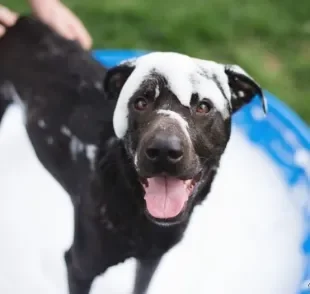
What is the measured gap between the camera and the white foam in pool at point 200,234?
7.00ft

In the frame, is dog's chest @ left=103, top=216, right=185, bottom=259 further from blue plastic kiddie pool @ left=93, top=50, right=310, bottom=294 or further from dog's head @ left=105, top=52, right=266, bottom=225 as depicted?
blue plastic kiddie pool @ left=93, top=50, right=310, bottom=294

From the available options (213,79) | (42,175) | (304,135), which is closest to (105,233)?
(213,79)

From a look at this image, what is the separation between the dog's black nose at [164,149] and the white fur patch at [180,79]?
171 millimetres

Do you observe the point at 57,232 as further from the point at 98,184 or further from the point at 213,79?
the point at 213,79

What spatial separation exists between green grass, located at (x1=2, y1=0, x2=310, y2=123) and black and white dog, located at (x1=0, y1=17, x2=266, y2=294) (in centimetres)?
110

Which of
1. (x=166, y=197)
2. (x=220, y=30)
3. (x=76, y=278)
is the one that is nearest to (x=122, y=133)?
(x=166, y=197)

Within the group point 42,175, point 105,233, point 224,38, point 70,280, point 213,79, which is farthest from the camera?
point 224,38

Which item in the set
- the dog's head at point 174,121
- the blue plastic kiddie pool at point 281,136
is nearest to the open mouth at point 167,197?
the dog's head at point 174,121

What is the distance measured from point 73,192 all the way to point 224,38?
1.66 metres

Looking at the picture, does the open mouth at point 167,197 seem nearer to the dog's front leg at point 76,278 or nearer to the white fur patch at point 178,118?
the white fur patch at point 178,118

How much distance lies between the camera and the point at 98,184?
1.88 m

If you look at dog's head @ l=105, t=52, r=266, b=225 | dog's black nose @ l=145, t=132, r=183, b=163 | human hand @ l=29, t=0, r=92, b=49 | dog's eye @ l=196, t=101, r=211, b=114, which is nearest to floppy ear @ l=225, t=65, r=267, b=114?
dog's head @ l=105, t=52, r=266, b=225

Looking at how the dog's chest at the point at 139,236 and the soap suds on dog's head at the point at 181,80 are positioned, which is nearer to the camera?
the soap suds on dog's head at the point at 181,80

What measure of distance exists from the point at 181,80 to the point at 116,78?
29 centimetres
